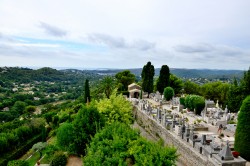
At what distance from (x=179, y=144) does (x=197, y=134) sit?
198 centimetres

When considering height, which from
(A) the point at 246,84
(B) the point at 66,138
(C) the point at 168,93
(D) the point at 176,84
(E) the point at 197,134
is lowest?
(B) the point at 66,138

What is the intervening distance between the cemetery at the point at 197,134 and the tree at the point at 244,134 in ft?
2.17

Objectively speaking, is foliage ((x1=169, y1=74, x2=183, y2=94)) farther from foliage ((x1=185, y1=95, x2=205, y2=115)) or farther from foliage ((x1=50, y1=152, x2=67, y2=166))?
foliage ((x1=50, y1=152, x2=67, y2=166))

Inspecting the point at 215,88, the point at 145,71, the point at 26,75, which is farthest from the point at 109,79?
the point at 26,75

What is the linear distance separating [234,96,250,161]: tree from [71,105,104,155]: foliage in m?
10.4

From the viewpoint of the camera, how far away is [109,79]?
135 ft

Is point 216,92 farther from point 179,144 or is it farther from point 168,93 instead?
point 179,144

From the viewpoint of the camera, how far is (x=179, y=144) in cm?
1658

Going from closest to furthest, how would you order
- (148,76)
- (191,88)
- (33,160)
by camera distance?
(33,160)
(148,76)
(191,88)

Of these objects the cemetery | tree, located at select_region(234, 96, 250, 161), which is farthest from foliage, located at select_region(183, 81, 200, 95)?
tree, located at select_region(234, 96, 250, 161)

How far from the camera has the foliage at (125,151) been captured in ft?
36.3

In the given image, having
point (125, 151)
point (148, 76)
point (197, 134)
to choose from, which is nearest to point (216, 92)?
point (148, 76)

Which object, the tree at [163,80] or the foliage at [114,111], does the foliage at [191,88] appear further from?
the foliage at [114,111]

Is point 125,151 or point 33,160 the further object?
point 33,160
